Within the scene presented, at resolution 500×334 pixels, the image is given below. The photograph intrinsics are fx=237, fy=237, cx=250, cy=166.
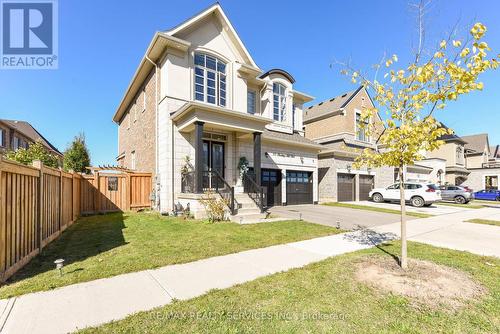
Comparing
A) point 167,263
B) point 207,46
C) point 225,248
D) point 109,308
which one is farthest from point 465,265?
point 207,46

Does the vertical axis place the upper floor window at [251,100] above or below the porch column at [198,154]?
above

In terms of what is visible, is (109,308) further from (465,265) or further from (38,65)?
(38,65)

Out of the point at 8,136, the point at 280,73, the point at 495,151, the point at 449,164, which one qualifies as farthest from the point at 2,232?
the point at 495,151

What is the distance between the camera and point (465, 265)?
16.2ft

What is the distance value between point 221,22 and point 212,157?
754 centimetres

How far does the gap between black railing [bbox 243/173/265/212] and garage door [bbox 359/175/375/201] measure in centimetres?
1214

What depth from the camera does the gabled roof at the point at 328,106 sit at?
21.7 metres

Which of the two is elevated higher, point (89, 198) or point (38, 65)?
point (38, 65)

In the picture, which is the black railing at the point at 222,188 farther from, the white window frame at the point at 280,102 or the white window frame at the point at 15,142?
the white window frame at the point at 15,142

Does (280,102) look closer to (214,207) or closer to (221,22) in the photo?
(221,22)

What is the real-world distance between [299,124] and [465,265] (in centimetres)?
1496

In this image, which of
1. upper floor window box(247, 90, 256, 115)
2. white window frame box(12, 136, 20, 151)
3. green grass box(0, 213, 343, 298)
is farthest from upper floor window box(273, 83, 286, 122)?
white window frame box(12, 136, 20, 151)

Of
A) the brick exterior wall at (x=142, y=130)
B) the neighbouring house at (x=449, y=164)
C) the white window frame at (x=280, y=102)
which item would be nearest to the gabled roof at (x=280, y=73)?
the white window frame at (x=280, y=102)

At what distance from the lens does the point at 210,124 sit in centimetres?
1072
